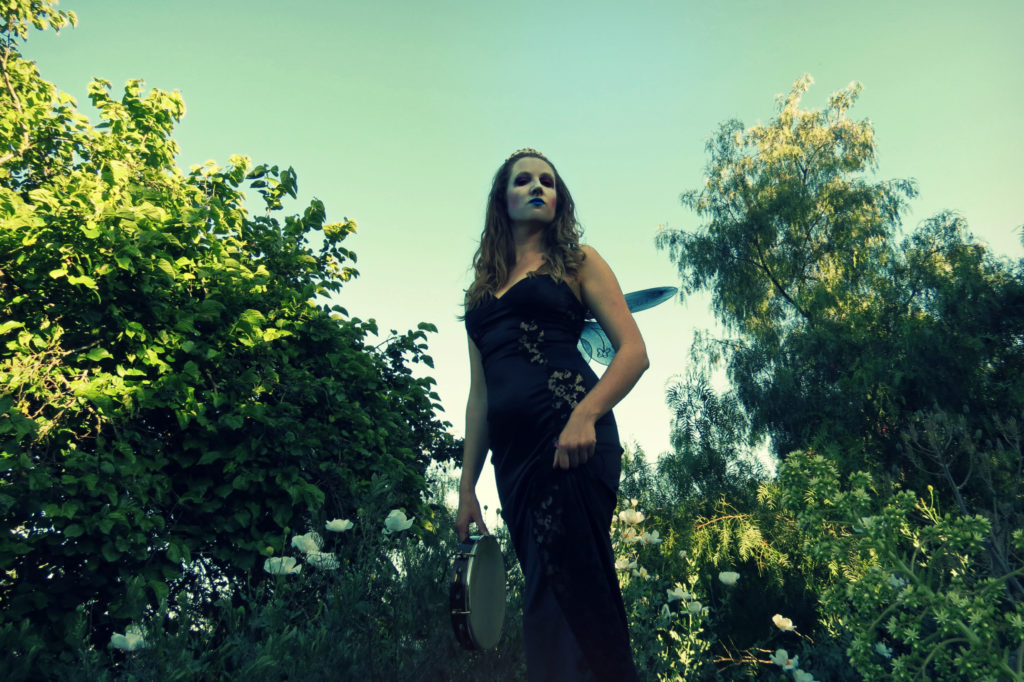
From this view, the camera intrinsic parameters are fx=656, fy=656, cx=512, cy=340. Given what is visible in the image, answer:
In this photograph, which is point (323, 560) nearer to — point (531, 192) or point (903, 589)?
point (531, 192)

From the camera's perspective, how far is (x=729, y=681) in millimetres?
4695

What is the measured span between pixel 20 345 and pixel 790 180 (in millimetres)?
15902

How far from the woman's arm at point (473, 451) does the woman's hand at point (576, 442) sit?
0.67m

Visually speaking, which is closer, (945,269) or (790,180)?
(945,269)

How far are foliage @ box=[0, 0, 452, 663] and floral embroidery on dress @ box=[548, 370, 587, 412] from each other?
1.90 m

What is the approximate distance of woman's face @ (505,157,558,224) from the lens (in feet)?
8.65

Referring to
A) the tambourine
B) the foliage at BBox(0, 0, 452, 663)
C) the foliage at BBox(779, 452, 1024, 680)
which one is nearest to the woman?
the tambourine

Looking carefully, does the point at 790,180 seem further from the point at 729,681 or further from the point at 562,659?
the point at 562,659

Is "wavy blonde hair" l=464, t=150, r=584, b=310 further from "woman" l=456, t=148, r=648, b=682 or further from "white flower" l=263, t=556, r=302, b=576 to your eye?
"white flower" l=263, t=556, r=302, b=576

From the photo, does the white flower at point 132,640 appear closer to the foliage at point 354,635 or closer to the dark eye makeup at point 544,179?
the foliage at point 354,635

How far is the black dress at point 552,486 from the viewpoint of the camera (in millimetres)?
1944

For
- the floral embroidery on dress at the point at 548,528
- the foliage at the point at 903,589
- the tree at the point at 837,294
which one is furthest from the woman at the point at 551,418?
the tree at the point at 837,294

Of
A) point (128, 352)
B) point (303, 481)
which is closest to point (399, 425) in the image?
point (303, 481)

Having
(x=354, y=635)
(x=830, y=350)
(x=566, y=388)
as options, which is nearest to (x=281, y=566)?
(x=354, y=635)
